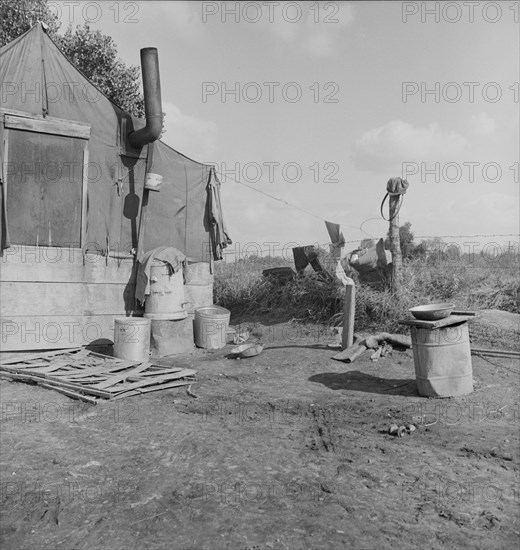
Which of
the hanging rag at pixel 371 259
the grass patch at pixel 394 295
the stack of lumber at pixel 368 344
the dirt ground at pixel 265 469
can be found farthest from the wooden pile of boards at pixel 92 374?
the hanging rag at pixel 371 259

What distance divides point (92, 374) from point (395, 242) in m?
5.87

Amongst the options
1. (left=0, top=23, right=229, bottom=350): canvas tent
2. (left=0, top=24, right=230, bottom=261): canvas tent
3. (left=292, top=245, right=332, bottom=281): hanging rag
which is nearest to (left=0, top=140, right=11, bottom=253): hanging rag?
(left=0, top=23, right=229, bottom=350): canvas tent

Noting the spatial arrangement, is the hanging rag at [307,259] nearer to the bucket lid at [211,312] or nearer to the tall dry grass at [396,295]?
the tall dry grass at [396,295]

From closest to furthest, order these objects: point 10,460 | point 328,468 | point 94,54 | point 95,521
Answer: point 95,521 → point 328,468 → point 10,460 → point 94,54

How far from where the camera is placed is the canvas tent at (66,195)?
901cm

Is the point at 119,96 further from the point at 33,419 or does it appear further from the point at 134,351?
the point at 33,419

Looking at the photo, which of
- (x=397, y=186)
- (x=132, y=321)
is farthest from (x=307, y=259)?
(x=132, y=321)

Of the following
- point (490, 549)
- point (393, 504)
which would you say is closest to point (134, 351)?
point (393, 504)

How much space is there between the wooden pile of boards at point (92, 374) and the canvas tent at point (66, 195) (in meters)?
0.56

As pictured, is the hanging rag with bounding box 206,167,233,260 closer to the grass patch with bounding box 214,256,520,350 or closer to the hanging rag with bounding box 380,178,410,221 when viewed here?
the grass patch with bounding box 214,256,520,350

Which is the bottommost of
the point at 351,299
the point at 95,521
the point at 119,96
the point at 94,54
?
the point at 95,521

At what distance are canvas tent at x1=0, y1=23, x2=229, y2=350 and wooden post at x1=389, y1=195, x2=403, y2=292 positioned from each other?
4.45 metres

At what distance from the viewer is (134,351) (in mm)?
9070

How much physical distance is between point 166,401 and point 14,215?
4688 mm
